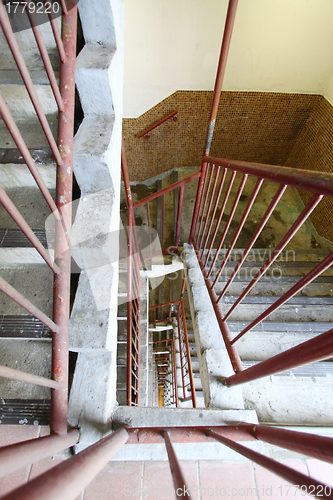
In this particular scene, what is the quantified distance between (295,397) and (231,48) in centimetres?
489

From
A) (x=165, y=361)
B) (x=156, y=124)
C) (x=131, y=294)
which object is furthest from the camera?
(x=165, y=361)

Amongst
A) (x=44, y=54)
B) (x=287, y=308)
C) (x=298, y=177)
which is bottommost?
(x=298, y=177)

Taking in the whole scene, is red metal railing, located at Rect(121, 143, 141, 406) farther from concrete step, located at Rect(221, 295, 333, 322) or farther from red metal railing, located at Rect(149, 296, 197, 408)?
concrete step, located at Rect(221, 295, 333, 322)

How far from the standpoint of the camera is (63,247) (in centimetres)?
104

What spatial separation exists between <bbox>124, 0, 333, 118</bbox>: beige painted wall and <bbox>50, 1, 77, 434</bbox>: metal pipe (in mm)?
3595

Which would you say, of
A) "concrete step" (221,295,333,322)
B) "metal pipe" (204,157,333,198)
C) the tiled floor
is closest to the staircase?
the tiled floor

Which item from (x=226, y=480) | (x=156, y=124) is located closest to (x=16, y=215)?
(x=226, y=480)

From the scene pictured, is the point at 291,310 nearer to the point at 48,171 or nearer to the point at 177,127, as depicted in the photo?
the point at 48,171

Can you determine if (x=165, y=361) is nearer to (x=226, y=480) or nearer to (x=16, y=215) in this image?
(x=226, y=480)

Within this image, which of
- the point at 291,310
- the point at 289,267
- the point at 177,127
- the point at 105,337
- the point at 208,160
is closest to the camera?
the point at 105,337

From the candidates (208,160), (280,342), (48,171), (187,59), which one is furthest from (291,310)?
(187,59)

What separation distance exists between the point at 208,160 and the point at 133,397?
111 inches

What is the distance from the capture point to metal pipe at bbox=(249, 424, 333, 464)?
2.05 ft

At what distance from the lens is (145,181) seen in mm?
6559
